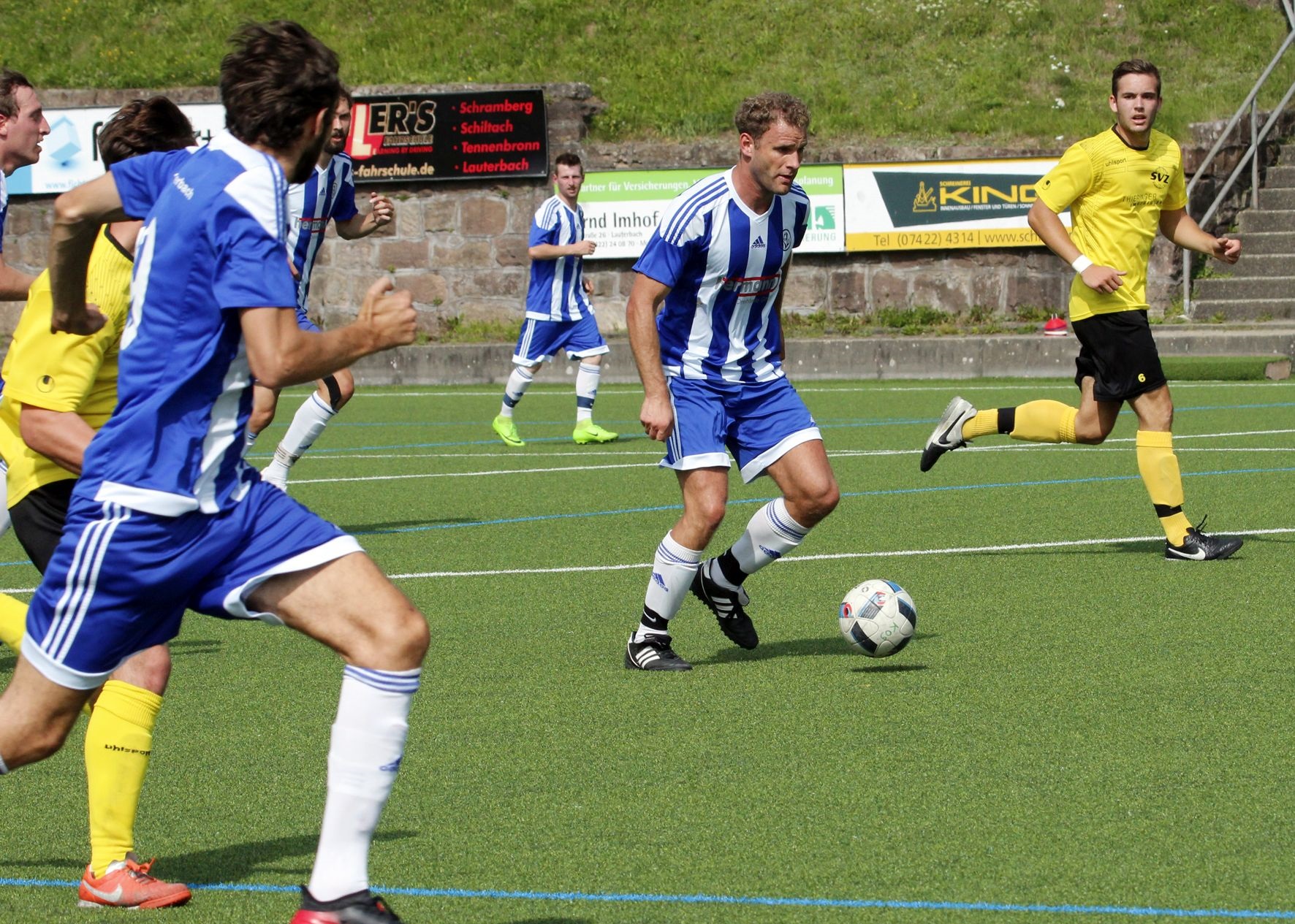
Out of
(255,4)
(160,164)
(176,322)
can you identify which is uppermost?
(255,4)

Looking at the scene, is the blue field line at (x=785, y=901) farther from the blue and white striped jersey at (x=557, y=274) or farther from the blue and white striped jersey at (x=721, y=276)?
the blue and white striped jersey at (x=557, y=274)

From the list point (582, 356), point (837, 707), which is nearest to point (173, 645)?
point (837, 707)

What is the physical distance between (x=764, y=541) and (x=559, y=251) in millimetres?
8652

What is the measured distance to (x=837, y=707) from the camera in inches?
218

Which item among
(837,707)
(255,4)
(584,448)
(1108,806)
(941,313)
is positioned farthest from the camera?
(255,4)

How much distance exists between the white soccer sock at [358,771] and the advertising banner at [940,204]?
59.7 ft

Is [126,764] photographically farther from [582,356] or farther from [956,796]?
[582,356]

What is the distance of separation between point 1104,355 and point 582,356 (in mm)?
7126

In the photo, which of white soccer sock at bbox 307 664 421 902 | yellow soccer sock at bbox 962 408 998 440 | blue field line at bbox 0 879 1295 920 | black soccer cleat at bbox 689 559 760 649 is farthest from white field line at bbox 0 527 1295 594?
white soccer sock at bbox 307 664 421 902

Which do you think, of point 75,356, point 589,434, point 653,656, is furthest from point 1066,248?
point 589,434

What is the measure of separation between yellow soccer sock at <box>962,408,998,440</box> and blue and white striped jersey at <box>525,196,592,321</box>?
6404 millimetres

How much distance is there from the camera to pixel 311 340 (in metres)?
3.28

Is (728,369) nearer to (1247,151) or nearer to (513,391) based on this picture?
(513,391)

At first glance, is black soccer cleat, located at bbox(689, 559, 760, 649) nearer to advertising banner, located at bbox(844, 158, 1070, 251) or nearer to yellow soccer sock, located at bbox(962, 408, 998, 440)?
yellow soccer sock, located at bbox(962, 408, 998, 440)
